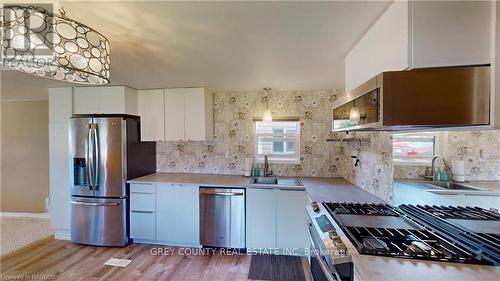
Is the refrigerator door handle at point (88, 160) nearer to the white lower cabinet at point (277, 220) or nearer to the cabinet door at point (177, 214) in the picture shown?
the cabinet door at point (177, 214)

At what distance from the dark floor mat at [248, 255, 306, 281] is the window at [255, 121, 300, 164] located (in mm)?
1364

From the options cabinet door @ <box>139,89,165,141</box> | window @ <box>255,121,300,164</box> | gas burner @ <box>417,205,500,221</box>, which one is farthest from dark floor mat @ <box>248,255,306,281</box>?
cabinet door @ <box>139,89,165,141</box>

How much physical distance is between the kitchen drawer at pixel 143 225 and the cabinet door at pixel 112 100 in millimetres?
1461

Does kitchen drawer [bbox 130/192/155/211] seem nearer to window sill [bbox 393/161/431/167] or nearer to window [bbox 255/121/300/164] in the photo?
window [bbox 255/121/300/164]

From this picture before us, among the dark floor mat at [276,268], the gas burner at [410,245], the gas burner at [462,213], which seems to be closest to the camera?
the gas burner at [410,245]

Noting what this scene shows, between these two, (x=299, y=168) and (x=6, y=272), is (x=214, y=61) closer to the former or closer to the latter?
(x=299, y=168)

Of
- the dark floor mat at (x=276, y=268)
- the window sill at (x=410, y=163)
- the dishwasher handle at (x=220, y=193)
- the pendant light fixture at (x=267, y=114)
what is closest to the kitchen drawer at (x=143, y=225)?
the dishwasher handle at (x=220, y=193)

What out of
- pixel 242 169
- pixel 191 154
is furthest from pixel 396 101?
pixel 191 154

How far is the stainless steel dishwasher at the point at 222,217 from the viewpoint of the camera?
113 inches

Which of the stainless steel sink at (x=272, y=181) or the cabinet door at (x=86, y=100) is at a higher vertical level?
the cabinet door at (x=86, y=100)

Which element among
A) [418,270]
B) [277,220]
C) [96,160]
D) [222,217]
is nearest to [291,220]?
[277,220]

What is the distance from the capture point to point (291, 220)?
280 cm

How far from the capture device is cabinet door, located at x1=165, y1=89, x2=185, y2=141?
3.38 metres

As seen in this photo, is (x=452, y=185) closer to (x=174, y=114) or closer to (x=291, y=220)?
(x=291, y=220)
